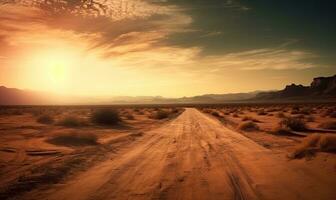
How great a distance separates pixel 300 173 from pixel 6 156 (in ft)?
32.9

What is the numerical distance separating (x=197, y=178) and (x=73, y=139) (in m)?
9.95

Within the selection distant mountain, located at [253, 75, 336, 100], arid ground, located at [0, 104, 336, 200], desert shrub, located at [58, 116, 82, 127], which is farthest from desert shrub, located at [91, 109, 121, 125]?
distant mountain, located at [253, 75, 336, 100]

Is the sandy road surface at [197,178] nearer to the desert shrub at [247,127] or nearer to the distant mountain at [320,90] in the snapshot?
the desert shrub at [247,127]

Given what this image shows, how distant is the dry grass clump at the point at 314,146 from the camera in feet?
36.8

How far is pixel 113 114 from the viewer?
101 ft

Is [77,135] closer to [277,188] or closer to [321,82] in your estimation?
[277,188]

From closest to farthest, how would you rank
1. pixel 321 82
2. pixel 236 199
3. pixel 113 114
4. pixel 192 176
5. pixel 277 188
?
pixel 236 199, pixel 277 188, pixel 192 176, pixel 113 114, pixel 321 82

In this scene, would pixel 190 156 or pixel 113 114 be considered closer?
pixel 190 156

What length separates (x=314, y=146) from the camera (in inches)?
477

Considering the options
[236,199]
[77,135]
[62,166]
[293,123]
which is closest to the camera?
[236,199]

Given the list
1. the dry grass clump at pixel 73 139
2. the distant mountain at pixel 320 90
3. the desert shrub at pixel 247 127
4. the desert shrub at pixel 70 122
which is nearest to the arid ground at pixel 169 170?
the dry grass clump at pixel 73 139

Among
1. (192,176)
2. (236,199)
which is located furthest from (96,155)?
(236,199)

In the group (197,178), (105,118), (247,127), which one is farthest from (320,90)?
(197,178)

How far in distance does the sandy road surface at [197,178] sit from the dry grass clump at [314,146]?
27.1 inches
